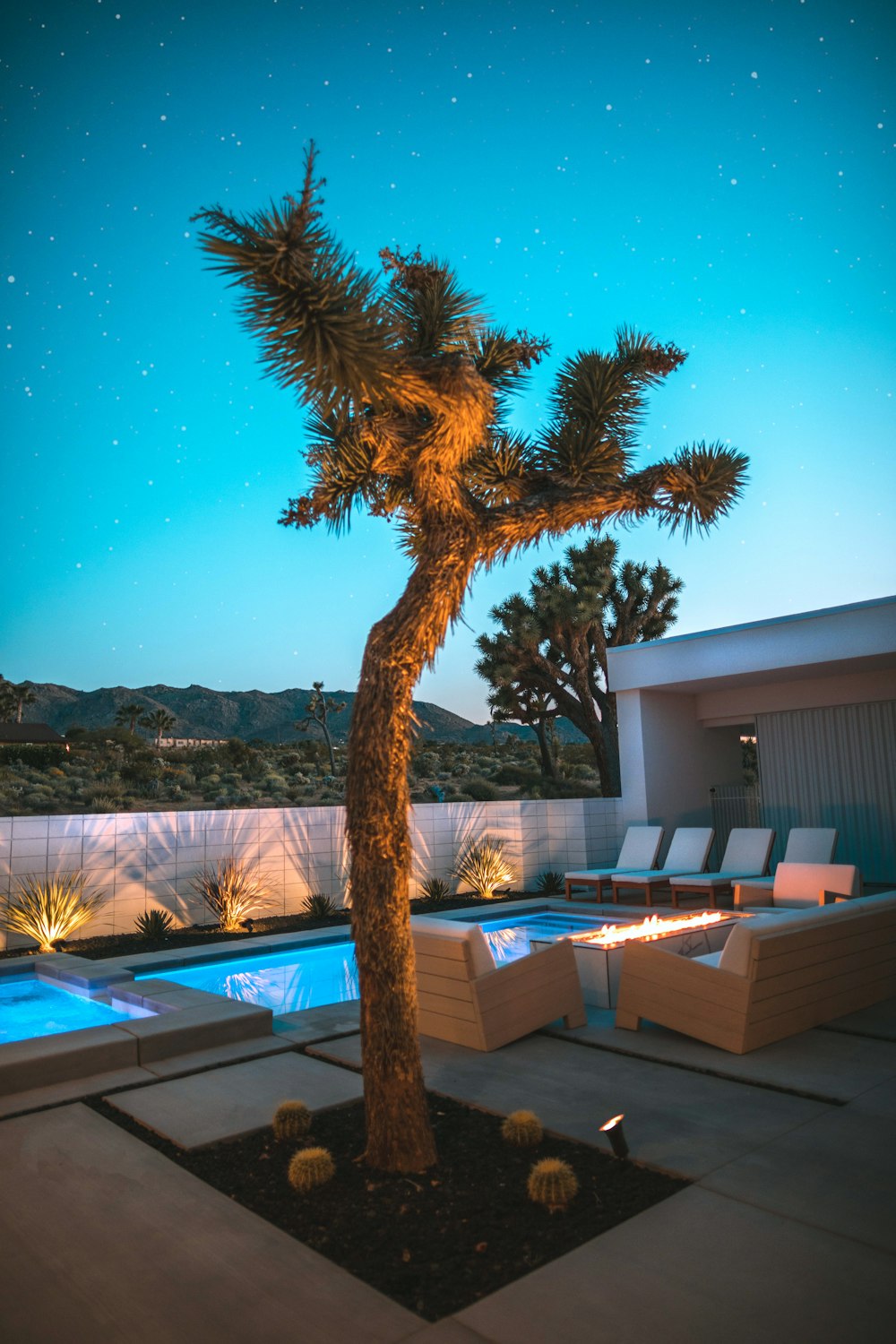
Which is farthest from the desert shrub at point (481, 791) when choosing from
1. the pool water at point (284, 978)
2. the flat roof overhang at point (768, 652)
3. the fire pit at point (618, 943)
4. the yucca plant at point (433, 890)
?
the fire pit at point (618, 943)

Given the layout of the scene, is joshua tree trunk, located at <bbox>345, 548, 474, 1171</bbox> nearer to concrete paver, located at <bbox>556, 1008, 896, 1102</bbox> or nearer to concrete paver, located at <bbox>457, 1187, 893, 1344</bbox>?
concrete paver, located at <bbox>457, 1187, 893, 1344</bbox>

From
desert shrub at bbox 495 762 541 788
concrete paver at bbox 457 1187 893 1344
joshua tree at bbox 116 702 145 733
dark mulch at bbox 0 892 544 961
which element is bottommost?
dark mulch at bbox 0 892 544 961

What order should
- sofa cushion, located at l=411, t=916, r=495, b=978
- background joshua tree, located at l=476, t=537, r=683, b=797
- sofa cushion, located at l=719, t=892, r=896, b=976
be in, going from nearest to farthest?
sofa cushion, located at l=719, t=892, r=896, b=976 < sofa cushion, located at l=411, t=916, r=495, b=978 < background joshua tree, located at l=476, t=537, r=683, b=797

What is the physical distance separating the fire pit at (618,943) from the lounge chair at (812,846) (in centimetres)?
313

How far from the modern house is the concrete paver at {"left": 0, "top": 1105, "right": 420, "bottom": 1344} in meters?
10.4

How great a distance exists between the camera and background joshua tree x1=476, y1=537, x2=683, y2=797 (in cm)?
1952

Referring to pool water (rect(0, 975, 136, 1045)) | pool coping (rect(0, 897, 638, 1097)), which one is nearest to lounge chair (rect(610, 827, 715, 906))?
pool coping (rect(0, 897, 638, 1097))

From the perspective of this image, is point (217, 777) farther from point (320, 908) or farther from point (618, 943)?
point (618, 943)

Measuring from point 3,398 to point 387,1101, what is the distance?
22.2 metres

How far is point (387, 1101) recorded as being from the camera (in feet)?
10.5

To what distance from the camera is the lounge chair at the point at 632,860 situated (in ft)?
37.8

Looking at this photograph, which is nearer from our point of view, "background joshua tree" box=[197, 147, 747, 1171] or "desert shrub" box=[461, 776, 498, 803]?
"background joshua tree" box=[197, 147, 747, 1171]

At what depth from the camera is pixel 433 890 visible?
38.9ft

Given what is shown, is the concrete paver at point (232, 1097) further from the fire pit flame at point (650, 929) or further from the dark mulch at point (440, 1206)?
the fire pit flame at point (650, 929)
